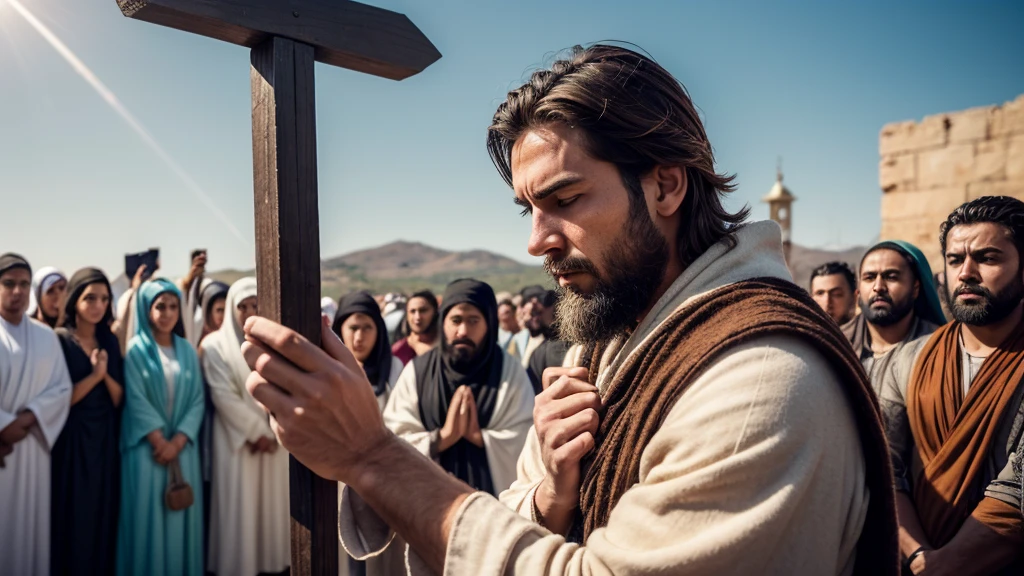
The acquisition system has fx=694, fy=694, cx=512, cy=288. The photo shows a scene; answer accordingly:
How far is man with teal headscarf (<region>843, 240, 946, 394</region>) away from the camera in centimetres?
446

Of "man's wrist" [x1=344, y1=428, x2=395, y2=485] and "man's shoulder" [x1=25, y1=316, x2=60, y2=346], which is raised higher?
"man's shoulder" [x1=25, y1=316, x2=60, y2=346]

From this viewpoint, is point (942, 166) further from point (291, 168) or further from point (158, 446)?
point (291, 168)

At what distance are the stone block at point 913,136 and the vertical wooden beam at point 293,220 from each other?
11.2 metres

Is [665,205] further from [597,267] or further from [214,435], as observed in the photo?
[214,435]

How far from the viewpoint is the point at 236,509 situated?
5.86m

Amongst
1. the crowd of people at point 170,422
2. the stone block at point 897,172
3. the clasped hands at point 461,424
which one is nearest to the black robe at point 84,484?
the crowd of people at point 170,422

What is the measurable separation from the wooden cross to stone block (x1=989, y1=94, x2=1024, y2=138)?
1112 cm

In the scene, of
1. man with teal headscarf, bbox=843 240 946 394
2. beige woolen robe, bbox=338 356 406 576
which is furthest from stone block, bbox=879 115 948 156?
beige woolen robe, bbox=338 356 406 576

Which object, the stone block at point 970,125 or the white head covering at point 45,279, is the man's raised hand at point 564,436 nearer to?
the white head covering at point 45,279

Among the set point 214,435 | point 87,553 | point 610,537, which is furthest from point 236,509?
point 610,537

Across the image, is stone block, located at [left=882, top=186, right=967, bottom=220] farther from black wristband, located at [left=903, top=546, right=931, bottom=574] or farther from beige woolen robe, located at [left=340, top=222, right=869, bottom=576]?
beige woolen robe, located at [left=340, top=222, right=869, bottom=576]

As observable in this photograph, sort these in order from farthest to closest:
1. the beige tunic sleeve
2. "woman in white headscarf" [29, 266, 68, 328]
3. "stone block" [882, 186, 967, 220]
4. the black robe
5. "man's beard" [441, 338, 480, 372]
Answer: "stone block" [882, 186, 967, 220], "woman in white headscarf" [29, 266, 68, 328], the black robe, "man's beard" [441, 338, 480, 372], the beige tunic sleeve

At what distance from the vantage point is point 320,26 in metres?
1.64

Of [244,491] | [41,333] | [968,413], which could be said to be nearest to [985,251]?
[968,413]
